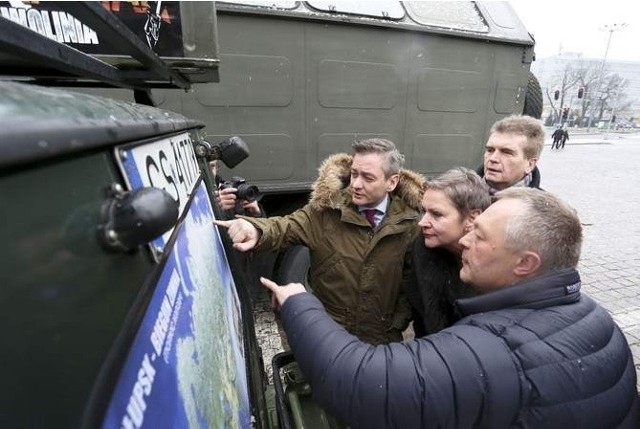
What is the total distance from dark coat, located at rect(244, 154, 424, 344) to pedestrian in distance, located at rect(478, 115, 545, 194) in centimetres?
43

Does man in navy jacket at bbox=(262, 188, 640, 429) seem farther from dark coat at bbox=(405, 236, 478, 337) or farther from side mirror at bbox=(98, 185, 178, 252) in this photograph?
side mirror at bbox=(98, 185, 178, 252)

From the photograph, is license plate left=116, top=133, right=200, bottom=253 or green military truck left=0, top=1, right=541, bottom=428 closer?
green military truck left=0, top=1, right=541, bottom=428

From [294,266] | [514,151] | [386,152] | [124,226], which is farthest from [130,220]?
[294,266]

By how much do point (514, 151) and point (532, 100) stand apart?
2.83 metres

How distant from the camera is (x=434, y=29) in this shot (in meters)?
3.44

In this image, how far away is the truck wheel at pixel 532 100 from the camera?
4366 millimetres

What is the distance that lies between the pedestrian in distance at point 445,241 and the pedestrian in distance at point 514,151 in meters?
0.48

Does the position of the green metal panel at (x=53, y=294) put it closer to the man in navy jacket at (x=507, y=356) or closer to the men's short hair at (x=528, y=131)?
the man in navy jacket at (x=507, y=356)

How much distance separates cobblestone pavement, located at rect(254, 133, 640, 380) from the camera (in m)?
3.54

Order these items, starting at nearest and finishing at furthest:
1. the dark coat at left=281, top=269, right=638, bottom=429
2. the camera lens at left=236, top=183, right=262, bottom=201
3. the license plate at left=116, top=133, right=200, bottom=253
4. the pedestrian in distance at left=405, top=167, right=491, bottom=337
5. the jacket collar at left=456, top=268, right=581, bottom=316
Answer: the license plate at left=116, top=133, right=200, bottom=253 < the dark coat at left=281, top=269, right=638, bottom=429 < the jacket collar at left=456, top=268, right=581, bottom=316 < the pedestrian in distance at left=405, top=167, right=491, bottom=337 < the camera lens at left=236, top=183, right=262, bottom=201

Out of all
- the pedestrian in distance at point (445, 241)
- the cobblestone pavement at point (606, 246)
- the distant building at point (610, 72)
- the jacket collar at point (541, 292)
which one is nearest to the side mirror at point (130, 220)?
the jacket collar at point (541, 292)

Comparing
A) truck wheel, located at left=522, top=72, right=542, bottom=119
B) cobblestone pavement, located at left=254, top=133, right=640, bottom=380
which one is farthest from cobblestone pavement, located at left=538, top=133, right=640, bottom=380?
truck wheel, located at left=522, top=72, right=542, bottom=119

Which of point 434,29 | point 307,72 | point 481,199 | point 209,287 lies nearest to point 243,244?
point 209,287

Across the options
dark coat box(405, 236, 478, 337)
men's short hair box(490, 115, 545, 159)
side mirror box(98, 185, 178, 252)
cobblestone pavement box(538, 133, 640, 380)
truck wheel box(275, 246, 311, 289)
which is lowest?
cobblestone pavement box(538, 133, 640, 380)
